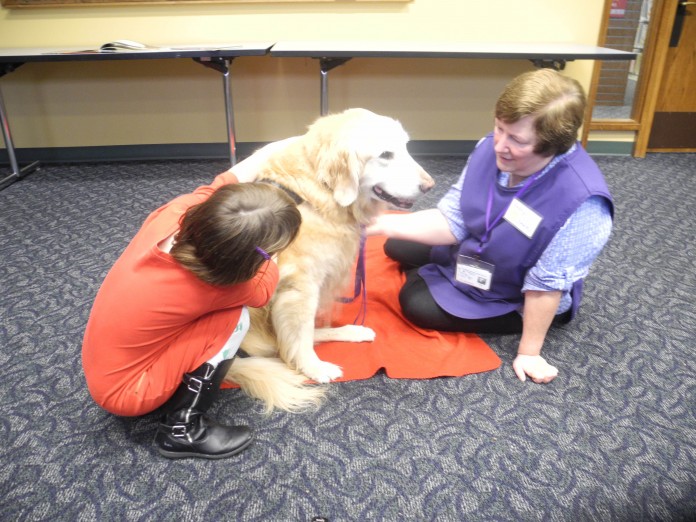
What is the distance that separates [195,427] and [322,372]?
0.47 metres

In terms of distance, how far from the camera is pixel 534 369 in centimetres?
175

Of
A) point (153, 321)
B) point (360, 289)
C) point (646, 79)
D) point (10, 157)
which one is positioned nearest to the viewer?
point (153, 321)

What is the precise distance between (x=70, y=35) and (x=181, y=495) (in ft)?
12.6

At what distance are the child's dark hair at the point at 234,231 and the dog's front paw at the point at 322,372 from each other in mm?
610

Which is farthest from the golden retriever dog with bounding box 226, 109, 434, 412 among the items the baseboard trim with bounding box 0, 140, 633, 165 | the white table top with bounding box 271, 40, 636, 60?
the baseboard trim with bounding box 0, 140, 633, 165

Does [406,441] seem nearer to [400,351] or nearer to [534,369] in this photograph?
[400,351]

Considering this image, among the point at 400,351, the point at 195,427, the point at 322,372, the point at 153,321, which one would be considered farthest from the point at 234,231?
the point at 400,351

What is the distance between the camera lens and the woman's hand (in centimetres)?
173

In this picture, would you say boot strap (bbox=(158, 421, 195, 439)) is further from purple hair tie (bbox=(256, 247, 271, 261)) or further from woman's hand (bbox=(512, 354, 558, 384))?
woman's hand (bbox=(512, 354, 558, 384))

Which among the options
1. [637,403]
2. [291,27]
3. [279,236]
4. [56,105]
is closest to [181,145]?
[56,105]

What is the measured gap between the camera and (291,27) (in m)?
3.84

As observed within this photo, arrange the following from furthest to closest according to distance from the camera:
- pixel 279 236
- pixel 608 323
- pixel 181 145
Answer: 1. pixel 181 145
2. pixel 608 323
3. pixel 279 236

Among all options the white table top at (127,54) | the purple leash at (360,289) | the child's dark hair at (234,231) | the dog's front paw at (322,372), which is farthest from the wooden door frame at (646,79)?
the child's dark hair at (234,231)

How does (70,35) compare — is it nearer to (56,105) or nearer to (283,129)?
(56,105)
